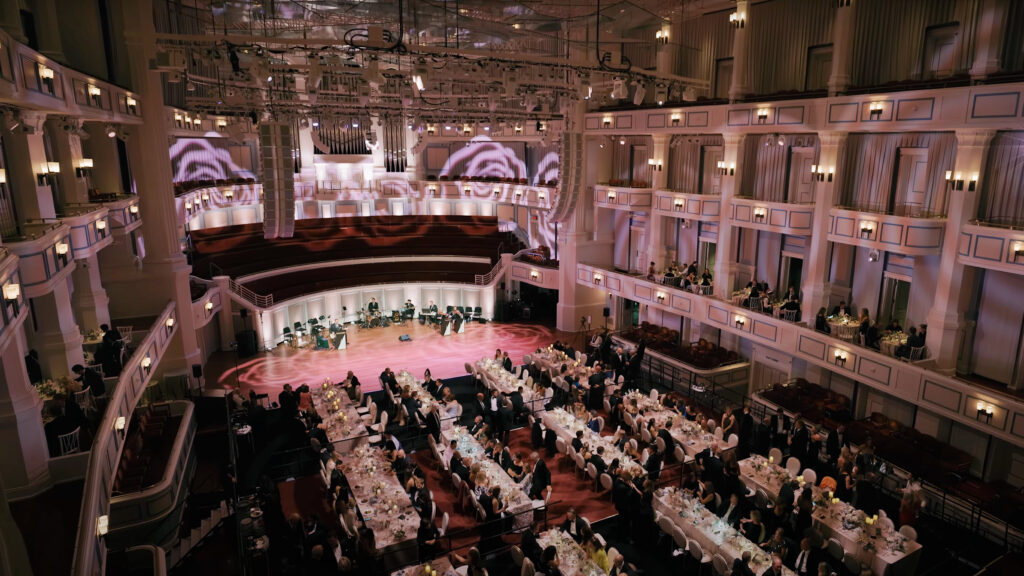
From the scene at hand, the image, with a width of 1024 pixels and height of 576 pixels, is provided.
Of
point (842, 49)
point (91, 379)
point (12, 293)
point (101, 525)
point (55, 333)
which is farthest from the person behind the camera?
point (842, 49)

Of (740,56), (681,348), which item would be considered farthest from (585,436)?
(740,56)

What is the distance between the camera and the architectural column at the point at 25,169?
441 inches

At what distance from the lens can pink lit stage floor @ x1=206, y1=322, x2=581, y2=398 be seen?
20656 mm

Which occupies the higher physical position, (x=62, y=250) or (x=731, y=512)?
(x=62, y=250)

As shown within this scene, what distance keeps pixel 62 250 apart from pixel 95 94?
3973mm

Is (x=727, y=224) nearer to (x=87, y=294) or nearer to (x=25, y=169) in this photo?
(x=25, y=169)

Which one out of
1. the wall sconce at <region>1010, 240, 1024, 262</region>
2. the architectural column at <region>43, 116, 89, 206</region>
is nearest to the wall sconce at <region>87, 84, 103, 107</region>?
the architectural column at <region>43, 116, 89, 206</region>

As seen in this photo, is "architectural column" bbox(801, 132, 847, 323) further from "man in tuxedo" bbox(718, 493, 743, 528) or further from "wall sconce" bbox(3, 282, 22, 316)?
"wall sconce" bbox(3, 282, 22, 316)

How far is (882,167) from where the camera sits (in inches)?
637

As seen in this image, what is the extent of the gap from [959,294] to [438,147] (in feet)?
77.7

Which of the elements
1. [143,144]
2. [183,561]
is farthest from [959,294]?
[143,144]

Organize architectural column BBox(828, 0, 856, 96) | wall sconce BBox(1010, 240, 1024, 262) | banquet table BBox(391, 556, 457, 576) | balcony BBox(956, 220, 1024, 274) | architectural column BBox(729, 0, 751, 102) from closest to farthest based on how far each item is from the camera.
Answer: banquet table BBox(391, 556, 457, 576) < wall sconce BBox(1010, 240, 1024, 262) < balcony BBox(956, 220, 1024, 274) < architectural column BBox(828, 0, 856, 96) < architectural column BBox(729, 0, 751, 102)

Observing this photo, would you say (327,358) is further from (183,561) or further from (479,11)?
(479,11)

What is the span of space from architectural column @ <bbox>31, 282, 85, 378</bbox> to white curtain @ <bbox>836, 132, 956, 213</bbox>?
59.5 feet
